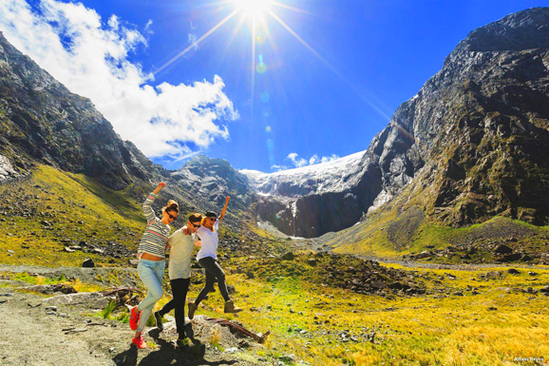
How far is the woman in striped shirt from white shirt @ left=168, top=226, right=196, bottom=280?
0.26m

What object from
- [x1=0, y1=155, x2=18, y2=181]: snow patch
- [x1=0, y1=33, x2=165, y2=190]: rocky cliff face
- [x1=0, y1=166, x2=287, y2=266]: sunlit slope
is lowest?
[x1=0, y1=166, x2=287, y2=266]: sunlit slope

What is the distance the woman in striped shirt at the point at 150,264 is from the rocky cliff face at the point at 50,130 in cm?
13243

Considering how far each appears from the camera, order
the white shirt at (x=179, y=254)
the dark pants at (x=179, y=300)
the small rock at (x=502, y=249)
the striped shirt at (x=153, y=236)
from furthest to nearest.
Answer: the small rock at (x=502, y=249) → the white shirt at (x=179, y=254) → the dark pants at (x=179, y=300) → the striped shirt at (x=153, y=236)

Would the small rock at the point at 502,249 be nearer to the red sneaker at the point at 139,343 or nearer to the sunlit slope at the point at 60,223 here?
the sunlit slope at the point at 60,223

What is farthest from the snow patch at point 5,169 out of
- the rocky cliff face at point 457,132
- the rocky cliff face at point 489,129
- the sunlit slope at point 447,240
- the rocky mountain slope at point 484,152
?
the rocky cliff face at point 489,129

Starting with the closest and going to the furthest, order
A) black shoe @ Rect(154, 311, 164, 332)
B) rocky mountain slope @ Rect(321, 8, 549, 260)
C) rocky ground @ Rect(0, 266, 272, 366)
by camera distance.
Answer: rocky ground @ Rect(0, 266, 272, 366), black shoe @ Rect(154, 311, 164, 332), rocky mountain slope @ Rect(321, 8, 549, 260)

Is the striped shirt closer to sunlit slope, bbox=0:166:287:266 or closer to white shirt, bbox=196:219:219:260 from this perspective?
white shirt, bbox=196:219:219:260

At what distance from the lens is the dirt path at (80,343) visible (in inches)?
199

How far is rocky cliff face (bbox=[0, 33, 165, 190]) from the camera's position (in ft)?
383

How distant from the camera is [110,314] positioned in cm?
894

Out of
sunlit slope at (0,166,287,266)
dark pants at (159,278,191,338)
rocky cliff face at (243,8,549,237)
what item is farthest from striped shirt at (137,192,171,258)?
rocky cliff face at (243,8,549,237)

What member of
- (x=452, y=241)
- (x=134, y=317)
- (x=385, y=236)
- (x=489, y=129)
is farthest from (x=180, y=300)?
(x=489, y=129)

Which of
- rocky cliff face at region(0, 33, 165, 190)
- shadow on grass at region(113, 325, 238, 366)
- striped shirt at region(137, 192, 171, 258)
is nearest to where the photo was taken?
shadow on grass at region(113, 325, 238, 366)

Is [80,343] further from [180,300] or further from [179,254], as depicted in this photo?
[179,254]
